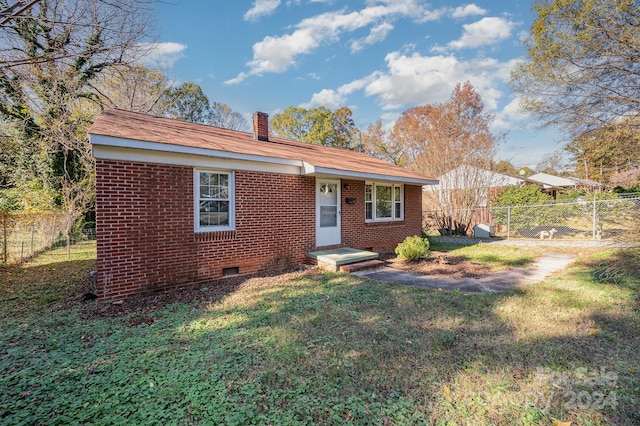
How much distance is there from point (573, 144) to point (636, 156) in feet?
7.00

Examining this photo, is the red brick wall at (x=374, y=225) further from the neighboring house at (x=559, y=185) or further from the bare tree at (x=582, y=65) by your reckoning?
the neighboring house at (x=559, y=185)

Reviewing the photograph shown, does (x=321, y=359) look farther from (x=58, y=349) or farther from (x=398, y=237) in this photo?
(x=398, y=237)

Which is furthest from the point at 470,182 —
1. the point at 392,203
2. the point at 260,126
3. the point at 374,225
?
the point at 260,126

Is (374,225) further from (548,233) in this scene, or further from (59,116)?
(59,116)

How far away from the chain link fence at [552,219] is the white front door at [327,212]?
335 inches

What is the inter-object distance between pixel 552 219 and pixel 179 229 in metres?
14.8

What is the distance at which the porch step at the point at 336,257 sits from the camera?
284 inches

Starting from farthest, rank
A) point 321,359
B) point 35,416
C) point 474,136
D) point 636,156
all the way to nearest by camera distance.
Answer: point 474,136, point 636,156, point 321,359, point 35,416

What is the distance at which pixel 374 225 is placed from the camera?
9766mm

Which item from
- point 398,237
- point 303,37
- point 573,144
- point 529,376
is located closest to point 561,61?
point 573,144

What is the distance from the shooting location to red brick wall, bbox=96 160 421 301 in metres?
5.04

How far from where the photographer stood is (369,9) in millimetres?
9805

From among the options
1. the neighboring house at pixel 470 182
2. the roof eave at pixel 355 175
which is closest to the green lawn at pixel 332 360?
the roof eave at pixel 355 175

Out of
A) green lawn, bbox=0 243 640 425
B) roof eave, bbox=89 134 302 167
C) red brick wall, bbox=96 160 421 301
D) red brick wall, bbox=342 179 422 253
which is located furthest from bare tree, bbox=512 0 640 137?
roof eave, bbox=89 134 302 167
